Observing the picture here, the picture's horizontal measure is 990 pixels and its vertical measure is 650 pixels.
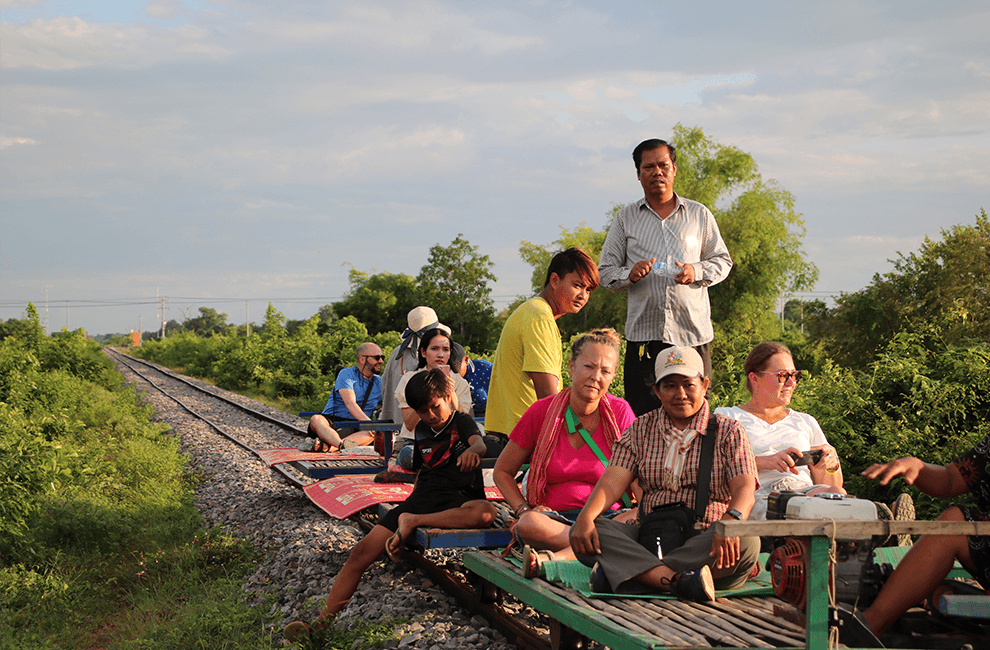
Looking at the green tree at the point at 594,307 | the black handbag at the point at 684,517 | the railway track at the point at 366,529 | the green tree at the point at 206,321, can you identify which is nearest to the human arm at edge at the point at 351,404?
the railway track at the point at 366,529

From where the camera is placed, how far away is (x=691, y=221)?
17.4ft

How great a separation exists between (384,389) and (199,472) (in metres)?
4.41

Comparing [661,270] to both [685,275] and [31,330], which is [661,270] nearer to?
[685,275]

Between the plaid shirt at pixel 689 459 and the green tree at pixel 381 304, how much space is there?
3638cm

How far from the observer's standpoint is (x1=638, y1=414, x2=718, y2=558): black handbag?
3545 mm

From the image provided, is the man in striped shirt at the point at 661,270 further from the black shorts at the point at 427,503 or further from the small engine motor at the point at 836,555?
the small engine motor at the point at 836,555

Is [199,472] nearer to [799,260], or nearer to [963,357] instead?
[963,357]

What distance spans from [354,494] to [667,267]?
116 inches

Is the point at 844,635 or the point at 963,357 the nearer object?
the point at 844,635

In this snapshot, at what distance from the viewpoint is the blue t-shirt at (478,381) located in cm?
768

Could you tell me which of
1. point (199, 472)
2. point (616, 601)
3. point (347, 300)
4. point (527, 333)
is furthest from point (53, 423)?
point (347, 300)

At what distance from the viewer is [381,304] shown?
40688 millimetres

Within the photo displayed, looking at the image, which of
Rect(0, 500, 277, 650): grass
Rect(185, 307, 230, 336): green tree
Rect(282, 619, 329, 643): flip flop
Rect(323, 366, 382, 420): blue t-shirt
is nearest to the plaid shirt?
Rect(282, 619, 329, 643): flip flop

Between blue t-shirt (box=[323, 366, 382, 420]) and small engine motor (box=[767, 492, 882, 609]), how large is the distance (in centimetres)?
690
